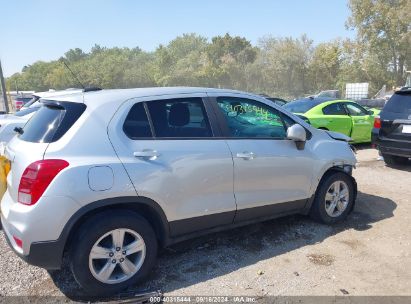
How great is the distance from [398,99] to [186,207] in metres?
5.79

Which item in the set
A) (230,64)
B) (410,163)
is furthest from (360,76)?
(410,163)

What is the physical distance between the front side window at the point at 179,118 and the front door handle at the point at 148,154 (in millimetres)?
187

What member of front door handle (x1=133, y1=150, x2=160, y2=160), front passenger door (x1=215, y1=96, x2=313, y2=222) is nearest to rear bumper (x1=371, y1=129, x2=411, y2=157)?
front passenger door (x1=215, y1=96, x2=313, y2=222)

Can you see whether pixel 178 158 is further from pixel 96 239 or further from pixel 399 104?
pixel 399 104

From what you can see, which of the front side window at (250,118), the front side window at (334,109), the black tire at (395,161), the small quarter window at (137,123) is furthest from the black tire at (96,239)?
the front side window at (334,109)

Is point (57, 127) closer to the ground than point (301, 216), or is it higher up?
higher up

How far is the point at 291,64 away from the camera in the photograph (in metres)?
49.4

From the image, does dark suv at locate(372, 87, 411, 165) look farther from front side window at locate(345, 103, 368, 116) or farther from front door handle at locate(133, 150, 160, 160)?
front door handle at locate(133, 150, 160, 160)

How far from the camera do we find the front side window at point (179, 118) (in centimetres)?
356

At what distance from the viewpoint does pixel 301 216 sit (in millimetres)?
5207

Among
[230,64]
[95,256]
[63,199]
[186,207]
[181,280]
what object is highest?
[230,64]

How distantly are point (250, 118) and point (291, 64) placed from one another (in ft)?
156

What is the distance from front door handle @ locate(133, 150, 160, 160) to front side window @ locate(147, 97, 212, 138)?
0.61ft

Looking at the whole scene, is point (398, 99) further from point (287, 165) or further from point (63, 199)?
point (63, 199)
